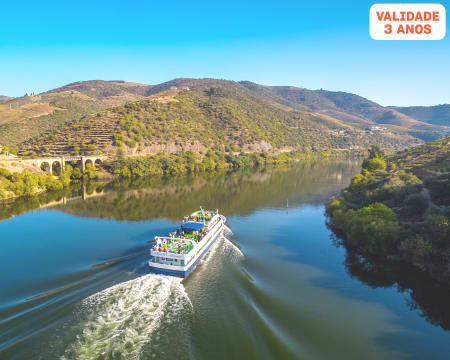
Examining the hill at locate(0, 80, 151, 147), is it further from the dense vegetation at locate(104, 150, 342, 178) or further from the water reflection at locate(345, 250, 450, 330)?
the water reflection at locate(345, 250, 450, 330)

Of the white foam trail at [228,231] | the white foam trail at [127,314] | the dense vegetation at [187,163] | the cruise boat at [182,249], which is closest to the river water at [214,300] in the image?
the white foam trail at [127,314]

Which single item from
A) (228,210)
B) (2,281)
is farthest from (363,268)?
(2,281)

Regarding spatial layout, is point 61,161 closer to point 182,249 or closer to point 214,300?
point 182,249

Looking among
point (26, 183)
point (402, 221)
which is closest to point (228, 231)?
point (402, 221)

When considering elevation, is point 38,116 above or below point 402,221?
above

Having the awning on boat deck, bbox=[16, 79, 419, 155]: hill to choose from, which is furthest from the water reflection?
bbox=[16, 79, 419, 155]: hill

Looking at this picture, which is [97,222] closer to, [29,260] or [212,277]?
[29,260]

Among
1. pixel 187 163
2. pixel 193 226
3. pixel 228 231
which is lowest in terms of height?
pixel 228 231
